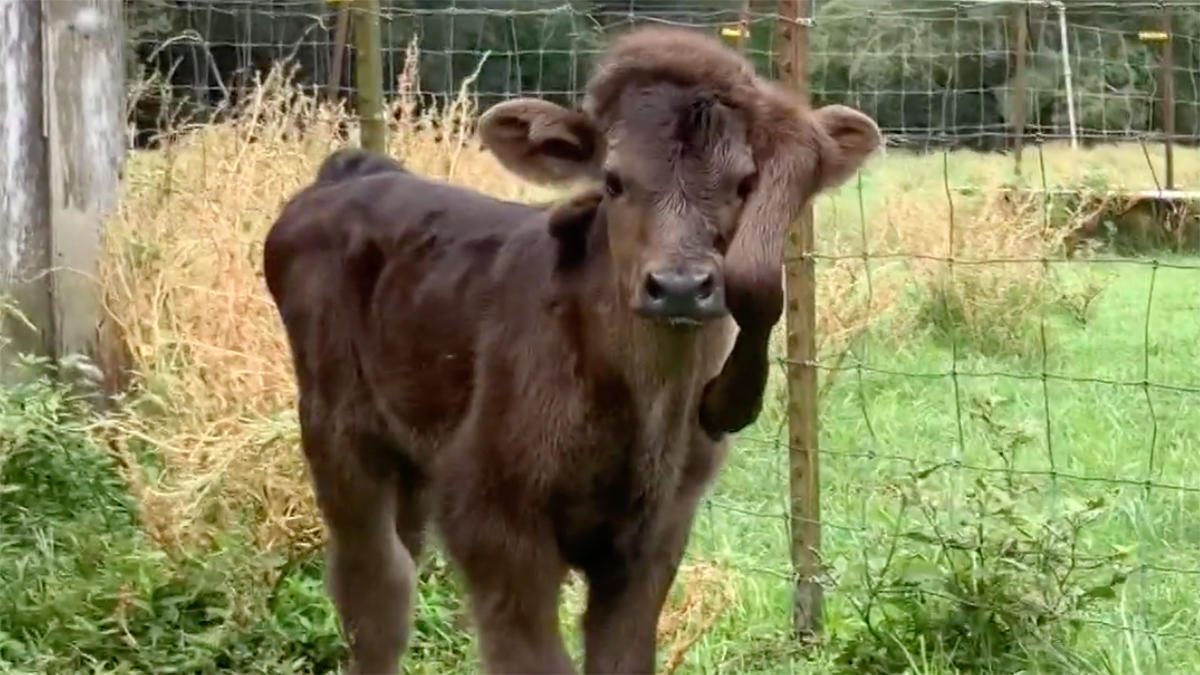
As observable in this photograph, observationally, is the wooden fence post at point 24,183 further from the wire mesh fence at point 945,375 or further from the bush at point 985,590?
the bush at point 985,590

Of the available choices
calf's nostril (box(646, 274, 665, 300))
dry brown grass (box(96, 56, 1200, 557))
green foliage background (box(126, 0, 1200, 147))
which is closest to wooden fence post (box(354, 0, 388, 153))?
green foliage background (box(126, 0, 1200, 147))

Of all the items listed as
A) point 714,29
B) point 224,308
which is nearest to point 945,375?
point 714,29

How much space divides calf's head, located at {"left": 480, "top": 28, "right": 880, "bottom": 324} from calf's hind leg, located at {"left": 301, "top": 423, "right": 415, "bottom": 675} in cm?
141

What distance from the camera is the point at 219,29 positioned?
13.2 metres

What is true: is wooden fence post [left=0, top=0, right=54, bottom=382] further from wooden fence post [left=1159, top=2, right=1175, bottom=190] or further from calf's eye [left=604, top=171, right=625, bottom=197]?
wooden fence post [left=1159, top=2, right=1175, bottom=190]

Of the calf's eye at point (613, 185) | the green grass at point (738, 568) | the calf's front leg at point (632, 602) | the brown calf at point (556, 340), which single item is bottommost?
the green grass at point (738, 568)

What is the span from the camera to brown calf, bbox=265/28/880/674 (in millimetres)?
3828

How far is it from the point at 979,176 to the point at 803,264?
379 inches

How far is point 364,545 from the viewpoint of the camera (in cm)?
539

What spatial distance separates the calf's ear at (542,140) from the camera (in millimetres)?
4133

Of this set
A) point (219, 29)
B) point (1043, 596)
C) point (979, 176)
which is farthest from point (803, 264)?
point (979, 176)

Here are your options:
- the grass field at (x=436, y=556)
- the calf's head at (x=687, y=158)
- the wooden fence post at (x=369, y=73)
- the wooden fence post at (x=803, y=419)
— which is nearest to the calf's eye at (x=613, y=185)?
the calf's head at (x=687, y=158)

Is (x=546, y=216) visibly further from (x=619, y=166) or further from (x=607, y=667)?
(x=607, y=667)

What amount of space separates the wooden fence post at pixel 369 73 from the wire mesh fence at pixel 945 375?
0.33m
